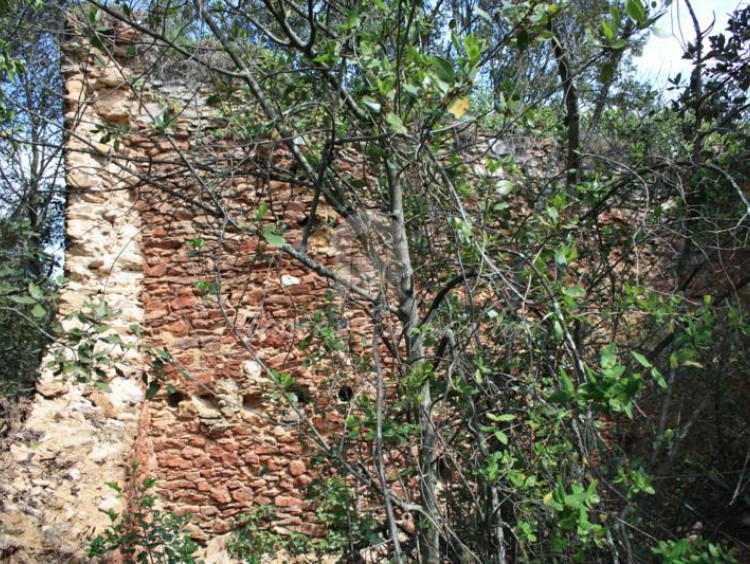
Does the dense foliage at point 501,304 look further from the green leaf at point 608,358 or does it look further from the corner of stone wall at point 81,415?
the corner of stone wall at point 81,415

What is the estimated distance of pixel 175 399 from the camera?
17.7 feet

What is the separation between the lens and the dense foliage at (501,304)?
→ 2.12m

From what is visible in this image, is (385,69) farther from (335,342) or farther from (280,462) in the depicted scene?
(280,462)

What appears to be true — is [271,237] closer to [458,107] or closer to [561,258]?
[458,107]

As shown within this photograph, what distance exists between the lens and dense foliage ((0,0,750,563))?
2.12 m

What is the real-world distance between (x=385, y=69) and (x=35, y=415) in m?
3.47

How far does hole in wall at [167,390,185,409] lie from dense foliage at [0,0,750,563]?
5.12ft

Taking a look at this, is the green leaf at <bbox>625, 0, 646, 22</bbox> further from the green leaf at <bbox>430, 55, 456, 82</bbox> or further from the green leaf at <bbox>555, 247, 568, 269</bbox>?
the green leaf at <bbox>555, 247, 568, 269</bbox>

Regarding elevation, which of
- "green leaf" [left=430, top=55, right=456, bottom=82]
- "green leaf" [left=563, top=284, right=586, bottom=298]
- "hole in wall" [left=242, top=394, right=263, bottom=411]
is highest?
"green leaf" [left=430, top=55, right=456, bottom=82]

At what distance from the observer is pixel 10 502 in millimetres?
4051

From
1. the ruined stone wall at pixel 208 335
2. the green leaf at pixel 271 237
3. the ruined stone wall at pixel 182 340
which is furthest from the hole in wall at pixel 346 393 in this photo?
the green leaf at pixel 271 237

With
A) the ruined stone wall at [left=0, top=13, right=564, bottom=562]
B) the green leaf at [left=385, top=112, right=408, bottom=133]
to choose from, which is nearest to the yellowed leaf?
the green leaf at [left=385, top=112, right=408, bottom=133]

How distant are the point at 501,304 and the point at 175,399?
3.30 m

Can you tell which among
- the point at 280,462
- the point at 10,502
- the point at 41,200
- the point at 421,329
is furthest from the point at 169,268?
the point at 421,329
